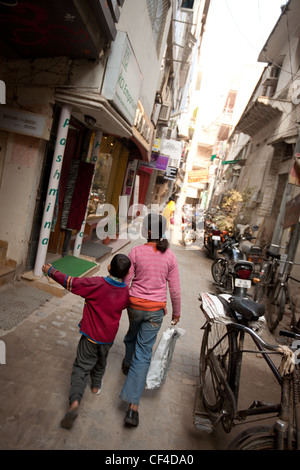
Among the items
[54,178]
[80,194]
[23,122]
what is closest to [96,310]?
[54,178]

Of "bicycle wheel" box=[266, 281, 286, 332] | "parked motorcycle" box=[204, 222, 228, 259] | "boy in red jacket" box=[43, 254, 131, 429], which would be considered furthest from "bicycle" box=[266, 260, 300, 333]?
"parked motorcycle" box=[204, 222, 228, 259]

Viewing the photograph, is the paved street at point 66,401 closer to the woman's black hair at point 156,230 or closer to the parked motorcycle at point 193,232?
the woman's black hair at point 156,230

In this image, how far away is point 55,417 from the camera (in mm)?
2529

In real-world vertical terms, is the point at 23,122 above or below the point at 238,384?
above

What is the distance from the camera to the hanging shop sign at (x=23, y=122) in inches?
179

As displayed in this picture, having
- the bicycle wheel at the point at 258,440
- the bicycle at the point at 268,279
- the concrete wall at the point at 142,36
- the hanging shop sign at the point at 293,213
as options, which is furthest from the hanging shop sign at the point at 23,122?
the hanging shop sign at the point at 293,213

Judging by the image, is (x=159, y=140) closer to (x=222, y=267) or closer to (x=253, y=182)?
(x=253, y=182)

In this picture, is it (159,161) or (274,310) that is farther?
(159,161)

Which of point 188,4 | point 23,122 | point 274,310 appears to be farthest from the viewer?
point 188,4

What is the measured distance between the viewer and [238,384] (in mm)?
2586

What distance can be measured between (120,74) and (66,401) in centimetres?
445

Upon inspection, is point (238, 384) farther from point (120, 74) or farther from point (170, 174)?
point (170, 174)

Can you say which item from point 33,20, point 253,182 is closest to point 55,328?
point 33,20

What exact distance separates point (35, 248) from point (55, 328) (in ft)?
5.82
